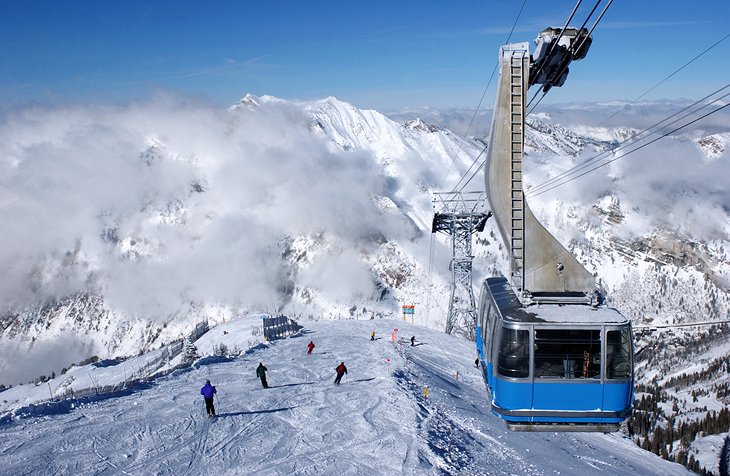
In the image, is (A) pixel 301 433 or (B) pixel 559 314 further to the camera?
(A) pixel 301 433

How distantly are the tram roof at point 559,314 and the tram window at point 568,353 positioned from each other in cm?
25

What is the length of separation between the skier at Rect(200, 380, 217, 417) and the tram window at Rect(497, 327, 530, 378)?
13.1 meters

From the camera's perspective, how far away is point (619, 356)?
10.8m

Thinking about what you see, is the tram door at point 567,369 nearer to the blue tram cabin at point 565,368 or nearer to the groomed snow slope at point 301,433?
the blue tram cabin at point 565,368

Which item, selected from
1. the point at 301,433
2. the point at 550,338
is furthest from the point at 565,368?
the point at 301,433

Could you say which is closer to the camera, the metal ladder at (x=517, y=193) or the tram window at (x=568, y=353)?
the tram window at (x=568, y=353)

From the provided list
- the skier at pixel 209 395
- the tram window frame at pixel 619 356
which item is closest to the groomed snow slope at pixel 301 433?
the skier at pixel 209 395

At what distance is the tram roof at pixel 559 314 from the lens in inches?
426

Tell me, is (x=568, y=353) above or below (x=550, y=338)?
below

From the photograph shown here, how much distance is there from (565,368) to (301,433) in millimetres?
12274

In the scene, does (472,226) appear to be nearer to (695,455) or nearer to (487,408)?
(487,408)

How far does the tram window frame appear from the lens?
35.0 feet

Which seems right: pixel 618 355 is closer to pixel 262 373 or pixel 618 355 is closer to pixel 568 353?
pixel 568 353

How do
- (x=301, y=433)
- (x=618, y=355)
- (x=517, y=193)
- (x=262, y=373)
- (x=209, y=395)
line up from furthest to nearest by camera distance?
(x=262, y=373) → (x=209, y=395) → (x=301, y=433) → (x=517, y=193) → (x=618, y=355)
